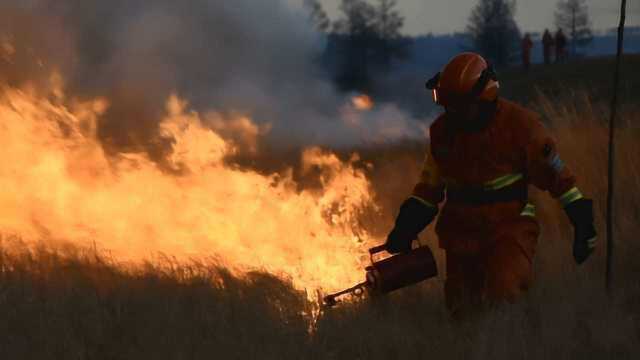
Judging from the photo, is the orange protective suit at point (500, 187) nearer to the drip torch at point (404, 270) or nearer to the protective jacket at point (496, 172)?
the protective jacket at point (496, 172)

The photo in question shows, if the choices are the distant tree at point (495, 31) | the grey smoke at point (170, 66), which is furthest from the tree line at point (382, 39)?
the grey smoke at point (170, 66)

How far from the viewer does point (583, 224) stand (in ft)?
17.1

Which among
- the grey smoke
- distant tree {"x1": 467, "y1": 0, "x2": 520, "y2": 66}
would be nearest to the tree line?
distant tree {"x1": 467, "y1": 0, "x2": 520, "y2": 66}

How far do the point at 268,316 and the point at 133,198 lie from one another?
2.71 meters

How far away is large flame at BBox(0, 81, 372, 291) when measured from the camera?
7.27 meters

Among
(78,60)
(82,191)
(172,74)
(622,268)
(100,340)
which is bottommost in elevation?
(100,340)

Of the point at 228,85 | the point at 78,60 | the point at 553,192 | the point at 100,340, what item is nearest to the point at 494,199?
the point at 553,192

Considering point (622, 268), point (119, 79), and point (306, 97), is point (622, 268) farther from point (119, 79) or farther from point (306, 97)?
point (306, 97)

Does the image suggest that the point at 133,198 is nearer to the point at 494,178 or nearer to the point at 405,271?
the point at 405,271

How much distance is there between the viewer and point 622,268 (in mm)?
6605

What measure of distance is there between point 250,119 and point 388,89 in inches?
1790

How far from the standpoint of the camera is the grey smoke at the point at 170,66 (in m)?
8.81

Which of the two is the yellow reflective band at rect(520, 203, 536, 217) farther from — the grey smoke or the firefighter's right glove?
the grey smoke

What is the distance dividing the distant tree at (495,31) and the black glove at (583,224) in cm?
6826
